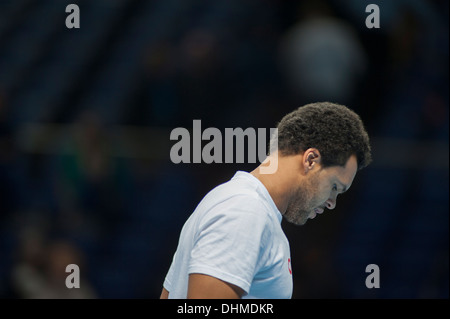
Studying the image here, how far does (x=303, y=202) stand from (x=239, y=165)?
2.54m

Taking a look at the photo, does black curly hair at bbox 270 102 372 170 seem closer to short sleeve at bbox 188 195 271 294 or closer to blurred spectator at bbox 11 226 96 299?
short sleeve at bbox 188 195 271 294

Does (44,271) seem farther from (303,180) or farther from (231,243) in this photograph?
(231,243)

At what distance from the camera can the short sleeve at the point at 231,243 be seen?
1786 mm

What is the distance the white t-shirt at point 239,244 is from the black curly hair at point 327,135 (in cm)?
17

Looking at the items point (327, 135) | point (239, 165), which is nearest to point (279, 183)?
point (327, 135)

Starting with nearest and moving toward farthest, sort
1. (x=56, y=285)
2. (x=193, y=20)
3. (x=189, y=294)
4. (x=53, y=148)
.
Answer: (x=189, y=294) < (x=56, y=285) < (x=53, y=148) < (x=193, y=20)

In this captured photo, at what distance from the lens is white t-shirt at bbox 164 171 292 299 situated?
5.88ft

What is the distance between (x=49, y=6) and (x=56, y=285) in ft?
14.5

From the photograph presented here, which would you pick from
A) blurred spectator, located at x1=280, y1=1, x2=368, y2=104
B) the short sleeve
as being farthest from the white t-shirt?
blurred spectator, located at x1=280, y1=1, x2=368, y2=104

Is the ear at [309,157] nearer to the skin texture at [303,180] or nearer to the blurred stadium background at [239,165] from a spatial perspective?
the skin texture at [303,180]

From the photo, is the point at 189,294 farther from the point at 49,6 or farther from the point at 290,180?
the point at 49,6

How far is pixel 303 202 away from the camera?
84.0 inches

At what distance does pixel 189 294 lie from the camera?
1800 mm

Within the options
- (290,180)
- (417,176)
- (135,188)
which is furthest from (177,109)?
(290,180)
